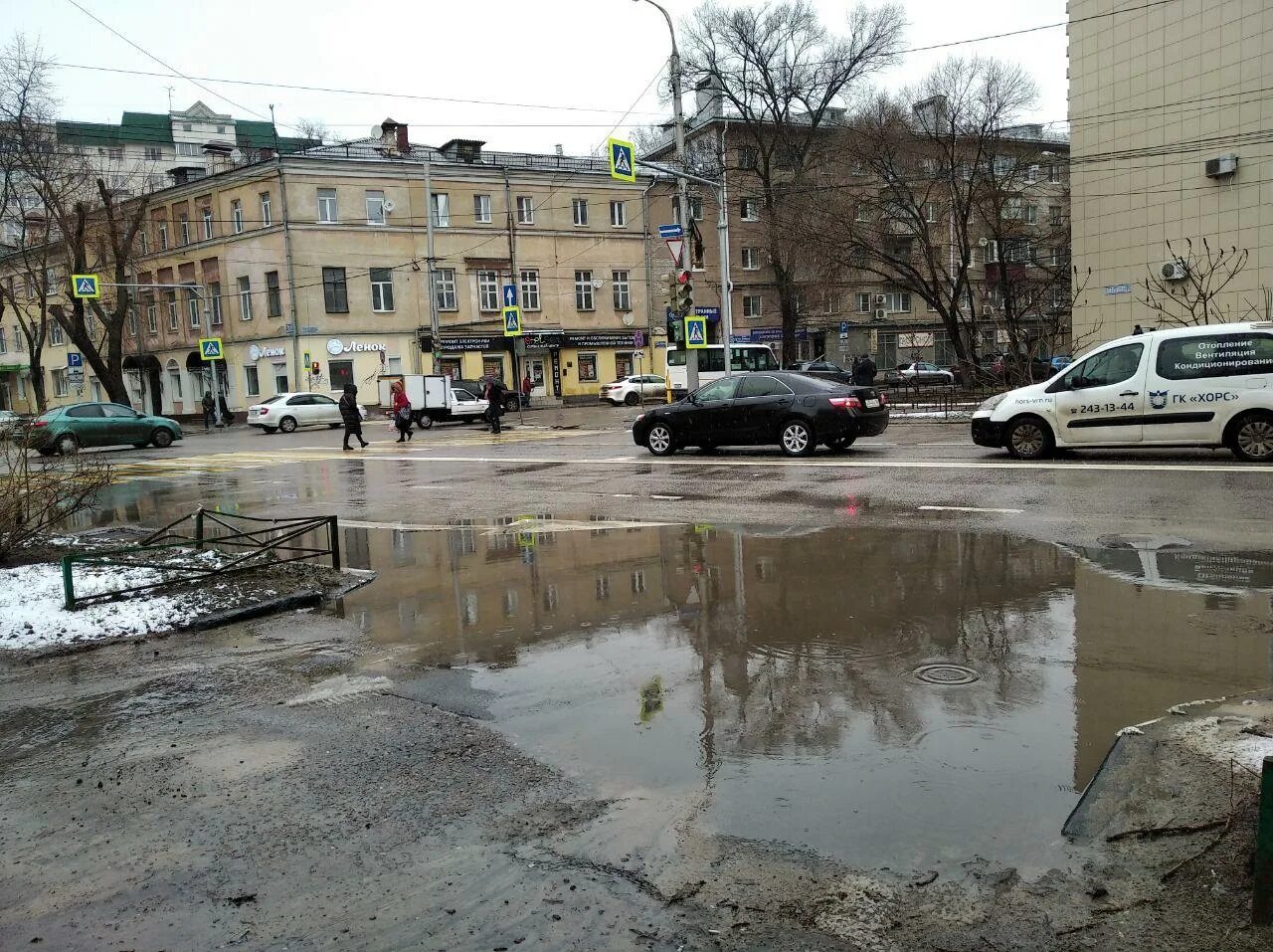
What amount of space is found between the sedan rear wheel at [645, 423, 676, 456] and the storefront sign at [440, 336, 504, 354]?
3023 cm

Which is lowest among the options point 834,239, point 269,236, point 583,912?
point 583,912

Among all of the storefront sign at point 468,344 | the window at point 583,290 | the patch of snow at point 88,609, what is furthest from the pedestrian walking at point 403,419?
the window at point 583,290

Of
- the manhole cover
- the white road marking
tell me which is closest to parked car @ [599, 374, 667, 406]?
the white road marking

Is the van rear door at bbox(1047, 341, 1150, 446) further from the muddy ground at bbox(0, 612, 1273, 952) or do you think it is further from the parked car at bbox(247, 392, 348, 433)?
the parked car at bbox(247, 392, 348, 433)

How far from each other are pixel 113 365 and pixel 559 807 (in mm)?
43768

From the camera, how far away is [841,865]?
320cm

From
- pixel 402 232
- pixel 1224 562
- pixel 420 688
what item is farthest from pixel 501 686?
pixel 402 232

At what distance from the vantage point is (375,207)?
46500 mm

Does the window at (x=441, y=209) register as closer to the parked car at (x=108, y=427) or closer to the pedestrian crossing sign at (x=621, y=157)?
the parked car at (x=108, y=427)

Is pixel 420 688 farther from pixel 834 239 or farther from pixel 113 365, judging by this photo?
pixel 113 365

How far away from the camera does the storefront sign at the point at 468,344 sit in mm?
47375

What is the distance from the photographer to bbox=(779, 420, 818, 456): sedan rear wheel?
16.2 metres

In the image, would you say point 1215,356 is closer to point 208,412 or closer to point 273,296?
point 273,296

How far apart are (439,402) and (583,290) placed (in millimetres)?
18073
